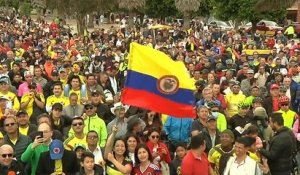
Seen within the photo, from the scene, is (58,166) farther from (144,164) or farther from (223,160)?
(223,160)

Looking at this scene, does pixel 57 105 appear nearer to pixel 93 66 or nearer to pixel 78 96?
pixel 78 96

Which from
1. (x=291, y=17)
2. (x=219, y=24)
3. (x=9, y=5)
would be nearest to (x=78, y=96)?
(x=219, y=24)

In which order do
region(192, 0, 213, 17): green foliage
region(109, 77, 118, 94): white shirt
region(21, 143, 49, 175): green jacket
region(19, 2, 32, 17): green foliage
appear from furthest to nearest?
region(19, 2, 32, 17): green foliage → region(192, 0, 213, 17): green foliage → region(109, 77, 118, 94): white shirt → region(21, 143, 49, 175): green jacket

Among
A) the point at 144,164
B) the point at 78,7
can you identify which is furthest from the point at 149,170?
the point at 78,7

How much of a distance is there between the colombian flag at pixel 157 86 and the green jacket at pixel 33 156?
4.12 ft

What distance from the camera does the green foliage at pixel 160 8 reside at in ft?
170

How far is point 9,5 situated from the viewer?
7081 centimetres

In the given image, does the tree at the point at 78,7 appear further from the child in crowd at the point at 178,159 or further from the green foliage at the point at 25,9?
the green foliage at the point at 25,9

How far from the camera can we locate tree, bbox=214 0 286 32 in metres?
43.4

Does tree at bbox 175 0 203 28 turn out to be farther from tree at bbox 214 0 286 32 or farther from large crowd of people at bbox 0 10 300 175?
large crowd of people at bbox 0 10 300 175

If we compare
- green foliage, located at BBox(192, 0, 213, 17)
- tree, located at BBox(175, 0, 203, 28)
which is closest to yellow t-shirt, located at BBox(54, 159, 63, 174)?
tree, located at BBox(175, 0, 203, 28)

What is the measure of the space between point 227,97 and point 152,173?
469 cm

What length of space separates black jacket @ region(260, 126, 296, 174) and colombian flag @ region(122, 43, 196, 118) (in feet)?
3.70

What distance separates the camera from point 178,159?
27.0 feet
